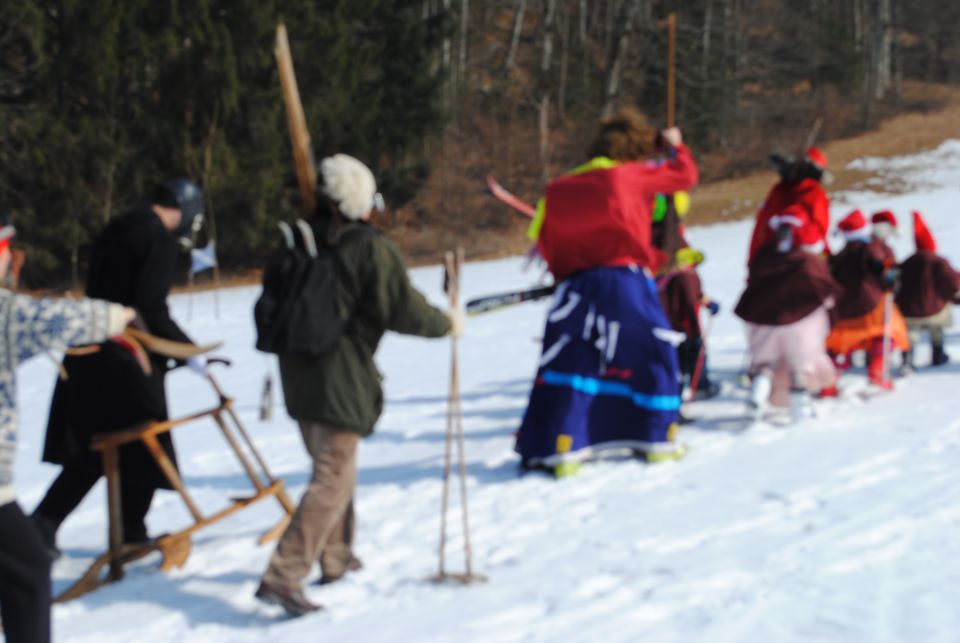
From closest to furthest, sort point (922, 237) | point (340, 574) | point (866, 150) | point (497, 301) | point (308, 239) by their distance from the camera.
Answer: point (308, 239)
point (340, 574)
point (497, 301)
point (922, 237)
point (866, 150)

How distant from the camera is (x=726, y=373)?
8.89m

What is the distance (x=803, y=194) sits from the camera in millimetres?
6316

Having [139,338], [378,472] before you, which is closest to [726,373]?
[378,472]

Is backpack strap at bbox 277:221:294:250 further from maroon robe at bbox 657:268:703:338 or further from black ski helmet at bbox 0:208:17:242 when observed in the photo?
maroon robe at bbox 657:268:703:338

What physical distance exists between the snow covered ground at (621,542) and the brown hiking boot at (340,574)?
56 mm

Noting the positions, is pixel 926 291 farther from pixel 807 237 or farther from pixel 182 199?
pixel 182 199

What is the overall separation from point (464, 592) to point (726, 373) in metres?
5.34

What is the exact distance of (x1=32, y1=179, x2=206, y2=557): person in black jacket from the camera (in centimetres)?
450

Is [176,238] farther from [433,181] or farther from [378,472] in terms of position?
[433,181]

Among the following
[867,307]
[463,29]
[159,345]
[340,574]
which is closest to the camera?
[159,345]

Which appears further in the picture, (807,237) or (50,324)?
(807,237)

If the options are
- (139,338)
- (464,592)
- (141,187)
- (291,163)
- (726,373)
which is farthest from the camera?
(291,163)

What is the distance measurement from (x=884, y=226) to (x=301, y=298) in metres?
5.39

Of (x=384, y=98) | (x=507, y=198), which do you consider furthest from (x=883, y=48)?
(x=507, y=198)
